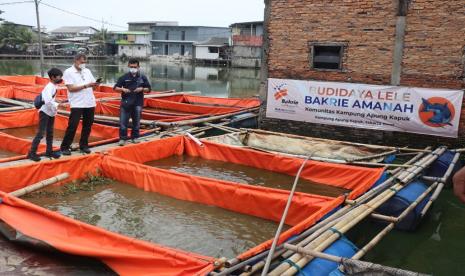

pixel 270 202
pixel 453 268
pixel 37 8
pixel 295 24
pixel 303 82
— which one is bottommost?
pixel 453 268

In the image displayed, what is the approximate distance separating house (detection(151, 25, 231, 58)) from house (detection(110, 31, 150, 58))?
163 centimetres

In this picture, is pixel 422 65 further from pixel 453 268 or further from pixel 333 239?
pixel 333 239

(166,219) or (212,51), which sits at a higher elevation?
(212,51)

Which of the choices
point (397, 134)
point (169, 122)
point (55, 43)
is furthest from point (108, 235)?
point (55, 43)

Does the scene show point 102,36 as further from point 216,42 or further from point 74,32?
point 216,42

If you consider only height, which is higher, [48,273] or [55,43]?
[55,43]

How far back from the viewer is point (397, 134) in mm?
8789

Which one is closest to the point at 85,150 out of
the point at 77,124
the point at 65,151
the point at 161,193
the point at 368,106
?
the point at 65,151

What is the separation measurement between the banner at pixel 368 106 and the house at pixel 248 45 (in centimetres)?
3547

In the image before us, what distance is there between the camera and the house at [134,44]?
58.2m

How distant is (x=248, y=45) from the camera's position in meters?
45.6

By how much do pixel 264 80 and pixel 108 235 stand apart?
23.4ft

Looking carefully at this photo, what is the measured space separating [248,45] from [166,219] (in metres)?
41.8

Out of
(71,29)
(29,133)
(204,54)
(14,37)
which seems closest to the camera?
(29,133)
